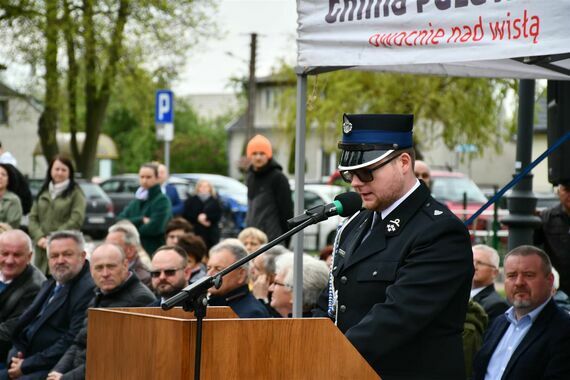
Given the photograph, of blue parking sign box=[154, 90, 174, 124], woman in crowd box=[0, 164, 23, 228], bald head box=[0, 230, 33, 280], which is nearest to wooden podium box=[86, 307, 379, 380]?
bald head box=[0, 230, 33, 280]

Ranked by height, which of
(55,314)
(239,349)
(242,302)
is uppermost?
(239,349)

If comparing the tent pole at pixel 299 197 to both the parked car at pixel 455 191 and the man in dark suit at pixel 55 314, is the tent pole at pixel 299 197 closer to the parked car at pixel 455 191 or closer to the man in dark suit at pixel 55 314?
the man in dark suit at pixel 55 314

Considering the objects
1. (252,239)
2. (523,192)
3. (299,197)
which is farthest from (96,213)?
(299,197)

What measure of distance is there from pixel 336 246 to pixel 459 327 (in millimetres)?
657

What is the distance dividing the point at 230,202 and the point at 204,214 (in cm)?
1174

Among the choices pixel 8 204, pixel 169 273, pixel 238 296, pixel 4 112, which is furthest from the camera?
pixel 4 112

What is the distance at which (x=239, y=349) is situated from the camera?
11.8 feet

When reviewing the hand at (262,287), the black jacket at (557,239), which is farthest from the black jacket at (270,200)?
the black jacket at (557,239)

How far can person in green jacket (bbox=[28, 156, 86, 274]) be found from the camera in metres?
12.1

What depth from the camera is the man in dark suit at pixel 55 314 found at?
7.73m

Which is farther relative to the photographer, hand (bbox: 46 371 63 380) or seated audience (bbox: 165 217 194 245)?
seated audience (bbox: 165 217 194 245)

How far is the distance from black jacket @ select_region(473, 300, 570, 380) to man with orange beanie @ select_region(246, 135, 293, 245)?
19.7 ft

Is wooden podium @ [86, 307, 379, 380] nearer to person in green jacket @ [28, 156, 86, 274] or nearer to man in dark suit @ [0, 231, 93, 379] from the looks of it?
man in dark suit @ [0, 231, 93, 379]

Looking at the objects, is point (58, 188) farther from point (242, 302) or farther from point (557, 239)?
point (557, 239)
